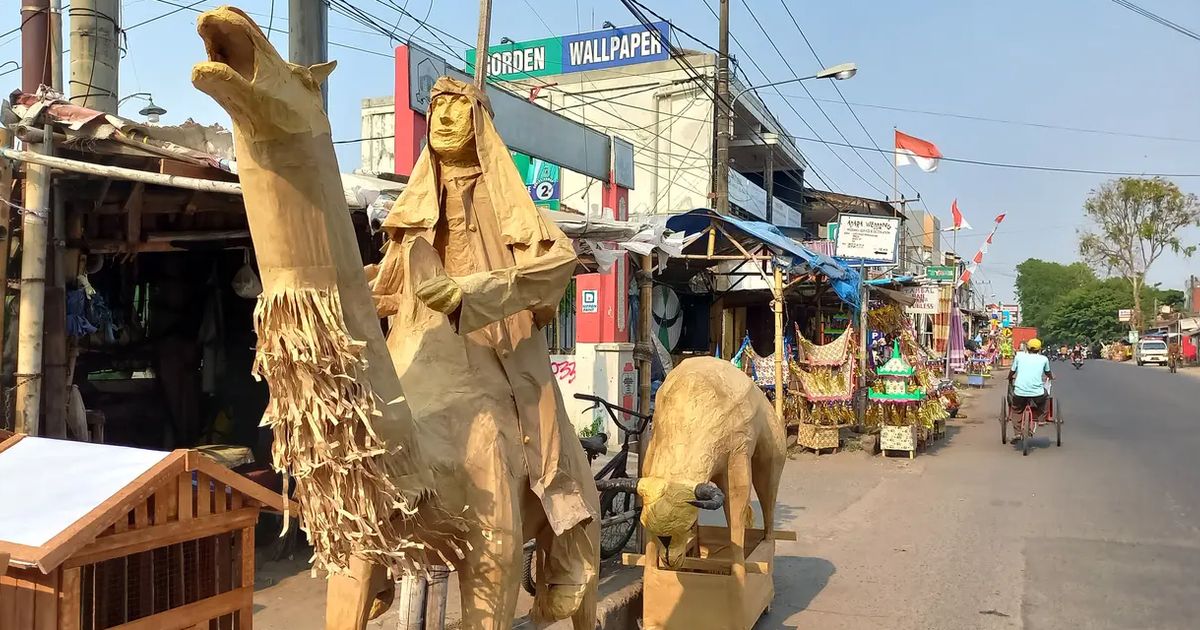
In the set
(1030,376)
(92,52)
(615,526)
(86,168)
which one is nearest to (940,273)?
(1030,376)

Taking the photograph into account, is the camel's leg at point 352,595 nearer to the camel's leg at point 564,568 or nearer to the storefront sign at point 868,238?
the camel's leg at point 564,568

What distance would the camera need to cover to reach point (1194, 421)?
48.4 ft

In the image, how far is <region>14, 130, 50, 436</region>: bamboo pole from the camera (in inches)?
169

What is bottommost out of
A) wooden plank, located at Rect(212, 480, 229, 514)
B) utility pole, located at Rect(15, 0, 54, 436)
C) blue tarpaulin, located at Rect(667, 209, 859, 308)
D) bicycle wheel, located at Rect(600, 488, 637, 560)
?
bicycle wheel, located at Rect(600, 488, 637, 560)

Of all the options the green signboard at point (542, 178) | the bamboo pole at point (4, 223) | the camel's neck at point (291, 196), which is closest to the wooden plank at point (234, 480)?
the camel's neck at point (291, 196)

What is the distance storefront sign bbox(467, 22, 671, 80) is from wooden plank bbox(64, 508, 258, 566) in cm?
1425

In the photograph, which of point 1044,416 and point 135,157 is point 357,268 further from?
point 1044,416

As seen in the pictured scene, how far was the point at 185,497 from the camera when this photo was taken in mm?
2641

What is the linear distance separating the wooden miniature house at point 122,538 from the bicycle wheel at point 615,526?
3.34 metres

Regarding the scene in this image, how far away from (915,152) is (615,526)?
514 inches

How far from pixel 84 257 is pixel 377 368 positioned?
407 centimetres

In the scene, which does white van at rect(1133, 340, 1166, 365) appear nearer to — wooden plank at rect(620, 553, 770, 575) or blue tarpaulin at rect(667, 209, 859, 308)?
blue tarpaulin at rect(667, 209, 859, 308)

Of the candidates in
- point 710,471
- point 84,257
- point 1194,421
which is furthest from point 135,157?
point 1194,421

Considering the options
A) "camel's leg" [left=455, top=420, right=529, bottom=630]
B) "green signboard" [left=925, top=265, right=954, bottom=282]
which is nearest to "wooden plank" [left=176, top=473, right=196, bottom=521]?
"camel's leg" [left=455, top=420, right=529, bottom=630]
